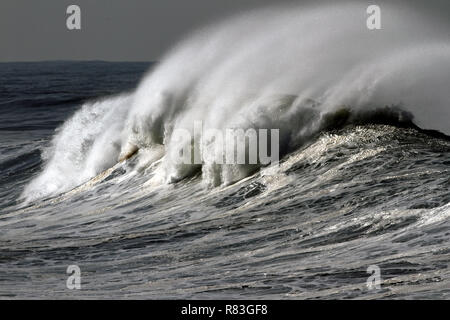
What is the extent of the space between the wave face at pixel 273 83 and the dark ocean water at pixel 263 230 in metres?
0.79

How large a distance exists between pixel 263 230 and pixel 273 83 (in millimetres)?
5776

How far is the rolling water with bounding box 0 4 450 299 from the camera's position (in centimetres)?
954

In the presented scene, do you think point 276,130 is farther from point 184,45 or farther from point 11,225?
point 184,45

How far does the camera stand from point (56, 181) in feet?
64.2

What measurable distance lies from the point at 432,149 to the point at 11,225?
7.08 m

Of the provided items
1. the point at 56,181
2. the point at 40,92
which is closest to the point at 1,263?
the point at 56,181

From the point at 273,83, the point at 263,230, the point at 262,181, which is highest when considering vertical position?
the point at 273,83

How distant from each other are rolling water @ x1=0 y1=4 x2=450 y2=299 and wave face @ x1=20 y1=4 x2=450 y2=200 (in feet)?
0.13

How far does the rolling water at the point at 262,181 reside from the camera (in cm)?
954

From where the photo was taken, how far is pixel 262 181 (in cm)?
1393

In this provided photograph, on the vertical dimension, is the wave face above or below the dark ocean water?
above

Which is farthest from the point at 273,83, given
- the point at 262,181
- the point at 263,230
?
the point at 263,230

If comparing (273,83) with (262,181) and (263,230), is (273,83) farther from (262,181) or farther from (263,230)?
(263,230)

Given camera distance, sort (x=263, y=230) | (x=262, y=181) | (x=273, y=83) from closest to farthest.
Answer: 1. (x=263, y=230)
2. (x=262, y=181)
3. (x=273, y=83)
